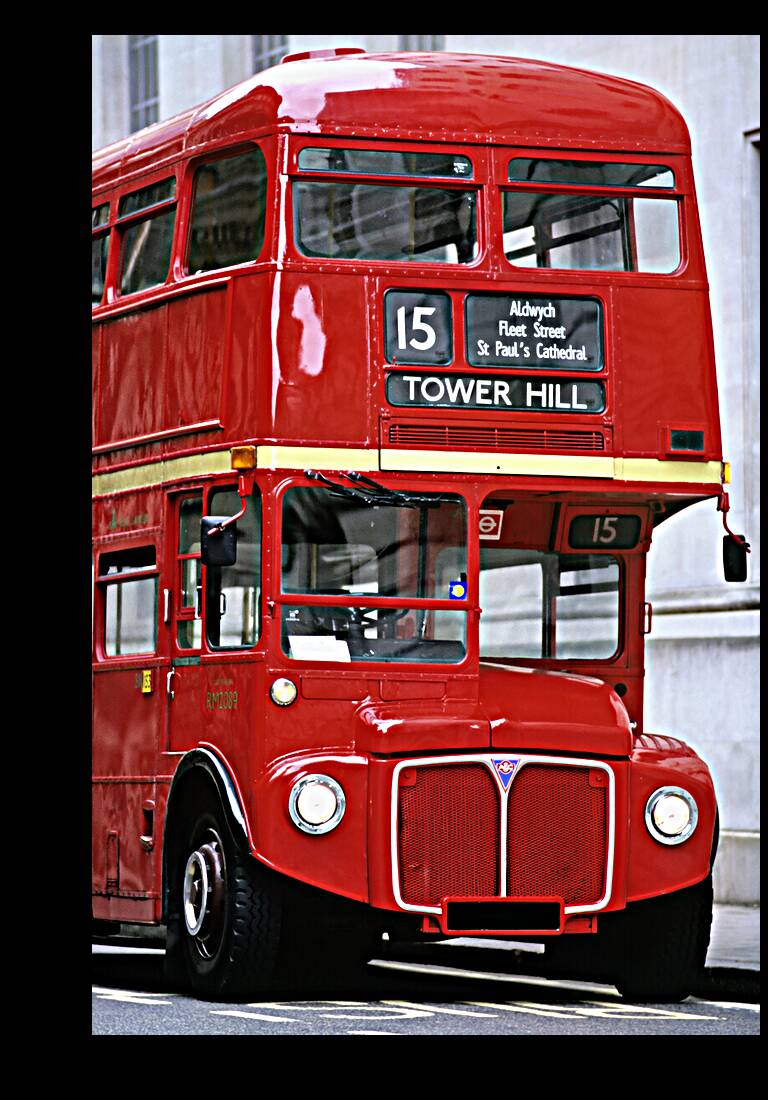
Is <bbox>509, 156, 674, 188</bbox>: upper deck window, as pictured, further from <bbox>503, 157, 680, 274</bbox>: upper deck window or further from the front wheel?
the front wheel

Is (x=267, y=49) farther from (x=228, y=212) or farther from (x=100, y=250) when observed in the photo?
(x=228, y=212)

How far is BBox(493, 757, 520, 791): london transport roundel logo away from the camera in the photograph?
37.6 feet

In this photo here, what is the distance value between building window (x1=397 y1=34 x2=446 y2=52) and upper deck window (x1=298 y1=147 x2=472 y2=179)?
11.6 meters

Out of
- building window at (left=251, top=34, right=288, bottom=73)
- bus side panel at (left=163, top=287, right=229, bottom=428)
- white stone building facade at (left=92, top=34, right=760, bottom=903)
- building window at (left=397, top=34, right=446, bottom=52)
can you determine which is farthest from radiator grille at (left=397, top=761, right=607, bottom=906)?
building window at (left=251, top=34, right=288, bottom=73)

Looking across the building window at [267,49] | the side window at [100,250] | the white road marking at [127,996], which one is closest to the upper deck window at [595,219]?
the side window at [100,250]

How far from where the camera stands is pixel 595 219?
12641 millimetres

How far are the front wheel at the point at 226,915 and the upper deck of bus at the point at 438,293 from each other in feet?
6.79

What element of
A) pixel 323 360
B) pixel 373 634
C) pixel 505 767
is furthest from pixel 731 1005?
pixel 323 360

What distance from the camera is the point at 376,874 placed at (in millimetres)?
11320

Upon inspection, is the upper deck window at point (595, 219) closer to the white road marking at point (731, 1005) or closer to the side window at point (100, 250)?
the side window at point (100, 250)

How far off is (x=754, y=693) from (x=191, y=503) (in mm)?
7701

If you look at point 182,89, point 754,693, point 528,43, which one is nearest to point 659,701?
point 754,693

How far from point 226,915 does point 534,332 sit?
11.0 ft
